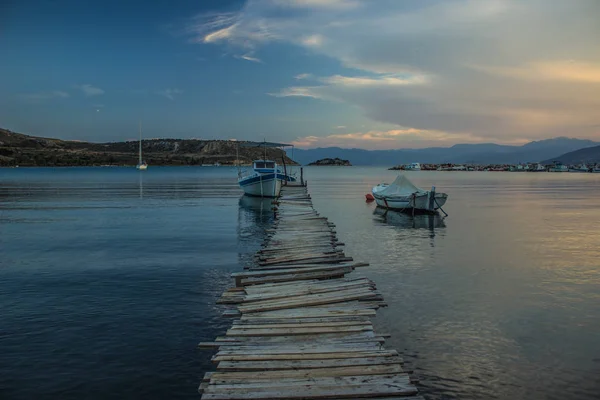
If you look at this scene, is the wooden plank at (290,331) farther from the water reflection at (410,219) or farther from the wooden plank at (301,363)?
the water reflection at (410,219)

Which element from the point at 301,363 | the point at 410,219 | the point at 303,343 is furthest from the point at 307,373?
the point at 410,219

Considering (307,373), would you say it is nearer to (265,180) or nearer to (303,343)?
(303,343)

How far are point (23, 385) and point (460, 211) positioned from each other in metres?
45.5

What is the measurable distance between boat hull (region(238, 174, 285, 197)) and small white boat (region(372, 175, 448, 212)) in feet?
38.5

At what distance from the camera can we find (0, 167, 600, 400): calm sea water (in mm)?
10656

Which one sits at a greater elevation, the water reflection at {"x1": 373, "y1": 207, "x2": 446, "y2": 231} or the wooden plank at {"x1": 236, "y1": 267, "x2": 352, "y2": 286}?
the wooden plank at {"x1": 236, "y1": 267, "x2": 352, "y2": 286}

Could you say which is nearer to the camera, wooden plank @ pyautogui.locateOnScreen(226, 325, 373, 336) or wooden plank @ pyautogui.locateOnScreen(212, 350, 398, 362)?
wooden plank @ pyautogui.locateOnScreen(212, 350, 398, 362)

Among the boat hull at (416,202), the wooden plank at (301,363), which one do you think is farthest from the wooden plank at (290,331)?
the boat hull at (416,202)

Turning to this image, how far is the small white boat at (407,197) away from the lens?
152 feet

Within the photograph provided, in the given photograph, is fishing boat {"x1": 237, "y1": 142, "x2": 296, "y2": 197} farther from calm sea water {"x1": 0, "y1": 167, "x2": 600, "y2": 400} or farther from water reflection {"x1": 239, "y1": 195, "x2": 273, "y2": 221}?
calm sea water {"x1": 0, "y1": 167, "x2": 600, "y2": 400}

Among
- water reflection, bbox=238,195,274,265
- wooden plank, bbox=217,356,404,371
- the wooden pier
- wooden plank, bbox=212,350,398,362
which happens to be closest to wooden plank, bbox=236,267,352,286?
the wooden pier

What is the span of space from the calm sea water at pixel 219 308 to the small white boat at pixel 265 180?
73.3 feet

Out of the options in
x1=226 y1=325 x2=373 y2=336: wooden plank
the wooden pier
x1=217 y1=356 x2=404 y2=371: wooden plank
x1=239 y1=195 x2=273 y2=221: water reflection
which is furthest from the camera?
x1=239 y1=195 x2=273 y2=221: water reflection

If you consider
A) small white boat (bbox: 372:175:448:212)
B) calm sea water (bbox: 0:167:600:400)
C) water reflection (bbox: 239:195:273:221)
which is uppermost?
small white boat (bbox: 372:175:448:212)
